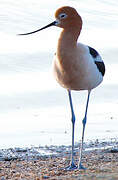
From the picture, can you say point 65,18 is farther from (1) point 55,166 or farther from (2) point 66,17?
(1) point 55,166

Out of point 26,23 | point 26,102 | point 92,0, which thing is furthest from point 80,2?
point 26,102

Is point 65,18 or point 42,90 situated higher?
point 65,18

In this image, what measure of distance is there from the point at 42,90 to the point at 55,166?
13.0 ft

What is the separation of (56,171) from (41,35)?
8.17m

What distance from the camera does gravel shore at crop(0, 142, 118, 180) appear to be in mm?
8719

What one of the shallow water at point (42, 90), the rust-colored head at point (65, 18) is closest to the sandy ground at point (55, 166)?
Answer: the shallow water at point (42, 90)

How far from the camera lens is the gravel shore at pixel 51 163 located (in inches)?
343

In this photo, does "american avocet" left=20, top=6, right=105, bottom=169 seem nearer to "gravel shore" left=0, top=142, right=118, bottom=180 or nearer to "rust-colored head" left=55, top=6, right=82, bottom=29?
"rust-colored head" left=55, top=6, right=82, bottom=29

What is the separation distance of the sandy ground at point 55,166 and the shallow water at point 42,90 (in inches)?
39.9

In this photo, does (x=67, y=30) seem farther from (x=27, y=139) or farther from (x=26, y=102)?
(x=26, y=102)

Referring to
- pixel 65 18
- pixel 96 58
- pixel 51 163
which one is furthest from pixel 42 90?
pixel 65 18

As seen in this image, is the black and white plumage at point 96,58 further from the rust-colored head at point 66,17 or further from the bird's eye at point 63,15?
the bird's eye at point 63,15

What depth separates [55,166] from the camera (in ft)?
31.8

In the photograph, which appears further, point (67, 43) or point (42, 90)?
point (42, 90)
